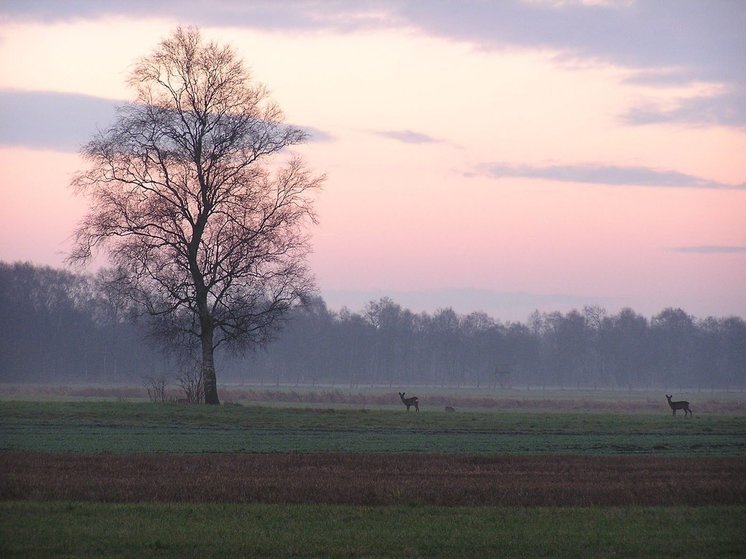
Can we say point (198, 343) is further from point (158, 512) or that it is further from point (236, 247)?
point (158, 512)

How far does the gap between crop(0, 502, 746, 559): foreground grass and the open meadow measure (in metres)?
0.04

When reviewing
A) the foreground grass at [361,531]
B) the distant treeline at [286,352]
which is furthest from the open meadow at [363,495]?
the distant treeline at [286,352]

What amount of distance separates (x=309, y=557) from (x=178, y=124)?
1393 inches

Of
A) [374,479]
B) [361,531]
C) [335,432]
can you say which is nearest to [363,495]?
[374,479]

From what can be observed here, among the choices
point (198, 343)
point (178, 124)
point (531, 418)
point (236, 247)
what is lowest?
point (531, 418)

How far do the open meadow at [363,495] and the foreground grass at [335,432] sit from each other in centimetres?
19

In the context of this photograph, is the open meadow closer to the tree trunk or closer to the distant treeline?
the tree trunk

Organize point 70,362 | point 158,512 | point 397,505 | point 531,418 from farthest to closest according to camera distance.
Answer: point 70,362
point 531,418
point 397,505
point 158,512

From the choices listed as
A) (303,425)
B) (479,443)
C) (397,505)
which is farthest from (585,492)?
(303,425)

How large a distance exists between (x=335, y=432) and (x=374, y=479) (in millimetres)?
15239

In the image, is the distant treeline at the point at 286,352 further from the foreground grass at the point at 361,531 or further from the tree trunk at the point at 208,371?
the foreground grass at the point at 361,531

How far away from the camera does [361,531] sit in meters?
15.1

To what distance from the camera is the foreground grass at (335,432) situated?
28.3 meters

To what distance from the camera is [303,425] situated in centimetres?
3794
